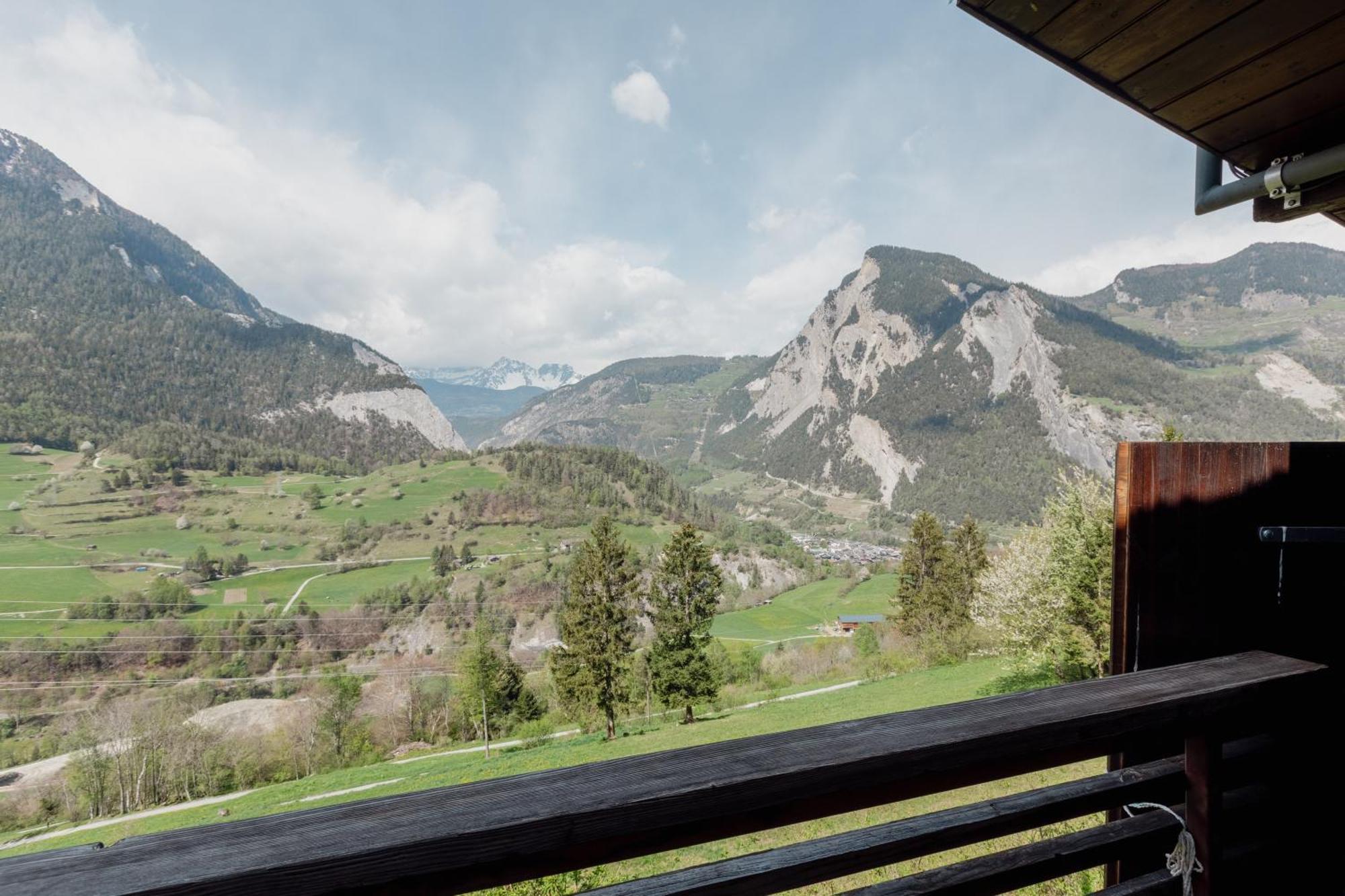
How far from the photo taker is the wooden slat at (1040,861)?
4.33 ft

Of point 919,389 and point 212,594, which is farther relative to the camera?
point 919,389

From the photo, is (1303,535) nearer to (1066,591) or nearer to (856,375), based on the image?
(1066,591)

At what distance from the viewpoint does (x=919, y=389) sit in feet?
535

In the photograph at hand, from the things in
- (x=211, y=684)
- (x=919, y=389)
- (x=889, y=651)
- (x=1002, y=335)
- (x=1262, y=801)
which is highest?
(x=1002, y=335)

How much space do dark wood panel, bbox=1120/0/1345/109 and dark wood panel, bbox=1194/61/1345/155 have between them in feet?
0.65

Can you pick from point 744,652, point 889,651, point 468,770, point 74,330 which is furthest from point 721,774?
point 74,330

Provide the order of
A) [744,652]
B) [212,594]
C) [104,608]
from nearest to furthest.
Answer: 1. [744,652]
2. [104,608]
3. [212,594]

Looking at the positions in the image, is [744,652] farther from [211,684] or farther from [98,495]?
[98,495]

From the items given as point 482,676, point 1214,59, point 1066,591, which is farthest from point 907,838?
point 482,676

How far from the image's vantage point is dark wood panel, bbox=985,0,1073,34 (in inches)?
67.0

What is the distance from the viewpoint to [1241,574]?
2115 mm

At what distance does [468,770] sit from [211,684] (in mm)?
59747

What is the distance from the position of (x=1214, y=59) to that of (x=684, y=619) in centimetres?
2412

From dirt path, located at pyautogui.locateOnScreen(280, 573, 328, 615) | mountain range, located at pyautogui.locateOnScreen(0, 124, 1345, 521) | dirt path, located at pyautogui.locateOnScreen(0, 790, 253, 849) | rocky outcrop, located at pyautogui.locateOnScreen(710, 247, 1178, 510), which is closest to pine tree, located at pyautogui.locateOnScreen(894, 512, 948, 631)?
dirt path, located at pyautogui.locateOnScreen(0, 790, 253, 849)
